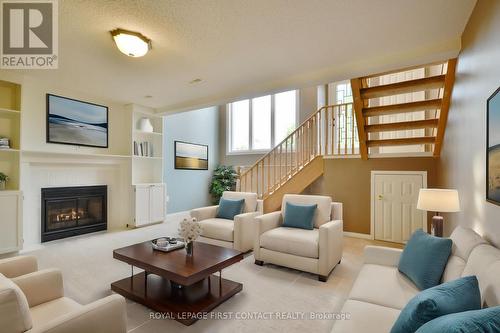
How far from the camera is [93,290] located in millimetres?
2557

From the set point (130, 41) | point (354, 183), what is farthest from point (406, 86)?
point (130, 41)

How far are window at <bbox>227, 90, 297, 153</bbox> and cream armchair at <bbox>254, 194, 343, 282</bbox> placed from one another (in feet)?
13.3

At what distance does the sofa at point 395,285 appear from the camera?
126 centimetres

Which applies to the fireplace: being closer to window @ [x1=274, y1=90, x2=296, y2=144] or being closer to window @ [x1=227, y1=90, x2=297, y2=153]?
window @ [x1=227, y1=90, x2=297, y2=153]

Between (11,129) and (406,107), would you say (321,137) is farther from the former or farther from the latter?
(11,129)

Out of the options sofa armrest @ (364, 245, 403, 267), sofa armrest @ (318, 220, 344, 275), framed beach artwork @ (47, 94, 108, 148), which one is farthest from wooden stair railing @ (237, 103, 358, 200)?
framed beach artwork @ (47, 94, 108, 148)

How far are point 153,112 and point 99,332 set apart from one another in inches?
200

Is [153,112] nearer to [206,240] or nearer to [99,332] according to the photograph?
[206,240]

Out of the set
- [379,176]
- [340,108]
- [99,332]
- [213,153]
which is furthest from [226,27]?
[213,153]

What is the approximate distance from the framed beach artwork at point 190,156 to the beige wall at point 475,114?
19.0 ft

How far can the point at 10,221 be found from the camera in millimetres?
3504

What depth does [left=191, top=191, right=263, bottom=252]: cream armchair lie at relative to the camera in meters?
3.55

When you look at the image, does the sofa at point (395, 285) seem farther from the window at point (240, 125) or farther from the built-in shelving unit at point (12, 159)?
the window at point (240, 125)

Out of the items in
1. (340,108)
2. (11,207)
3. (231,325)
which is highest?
(340,108)
